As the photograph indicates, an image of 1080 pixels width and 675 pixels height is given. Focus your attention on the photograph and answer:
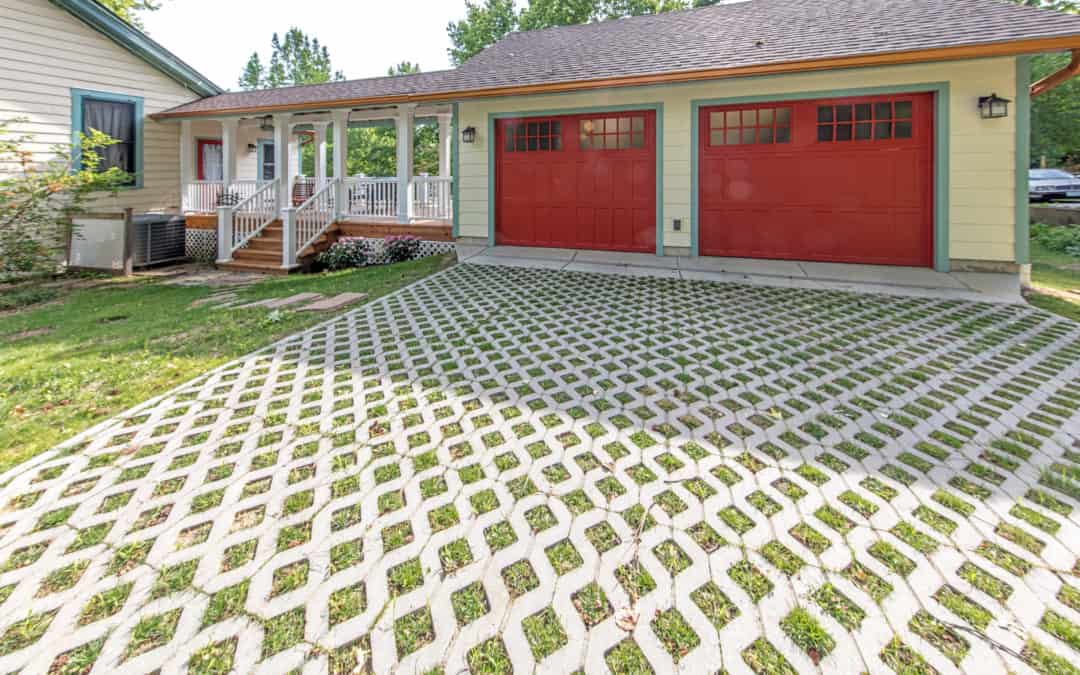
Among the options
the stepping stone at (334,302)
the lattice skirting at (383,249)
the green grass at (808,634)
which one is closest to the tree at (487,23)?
the lattice skirting at (383,249)

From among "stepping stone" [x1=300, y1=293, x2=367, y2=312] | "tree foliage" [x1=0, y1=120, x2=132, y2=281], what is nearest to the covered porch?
"tree foliage" [x1=0, y1=120, x2=132, y2=281]

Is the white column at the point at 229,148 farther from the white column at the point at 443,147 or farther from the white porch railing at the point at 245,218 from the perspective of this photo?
the white column at the point at 443,147

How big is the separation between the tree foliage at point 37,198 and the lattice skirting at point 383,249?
15.0 ft

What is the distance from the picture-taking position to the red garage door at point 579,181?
9094 millimetres

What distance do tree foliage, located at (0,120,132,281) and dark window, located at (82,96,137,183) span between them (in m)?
0.92

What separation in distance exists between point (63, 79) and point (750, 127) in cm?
1359

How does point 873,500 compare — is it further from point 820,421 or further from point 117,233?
point 117,233

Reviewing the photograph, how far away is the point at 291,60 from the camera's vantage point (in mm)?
60938

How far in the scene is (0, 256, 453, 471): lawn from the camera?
3535 mm

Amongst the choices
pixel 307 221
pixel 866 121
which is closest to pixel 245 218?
pixel 307 221

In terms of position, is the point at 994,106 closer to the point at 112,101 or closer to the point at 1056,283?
the point at 1056,283

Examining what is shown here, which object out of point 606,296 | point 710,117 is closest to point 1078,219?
point 710,117

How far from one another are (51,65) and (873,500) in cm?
1538

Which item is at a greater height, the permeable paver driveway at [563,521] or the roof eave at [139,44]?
the roof eave at [139,44]
